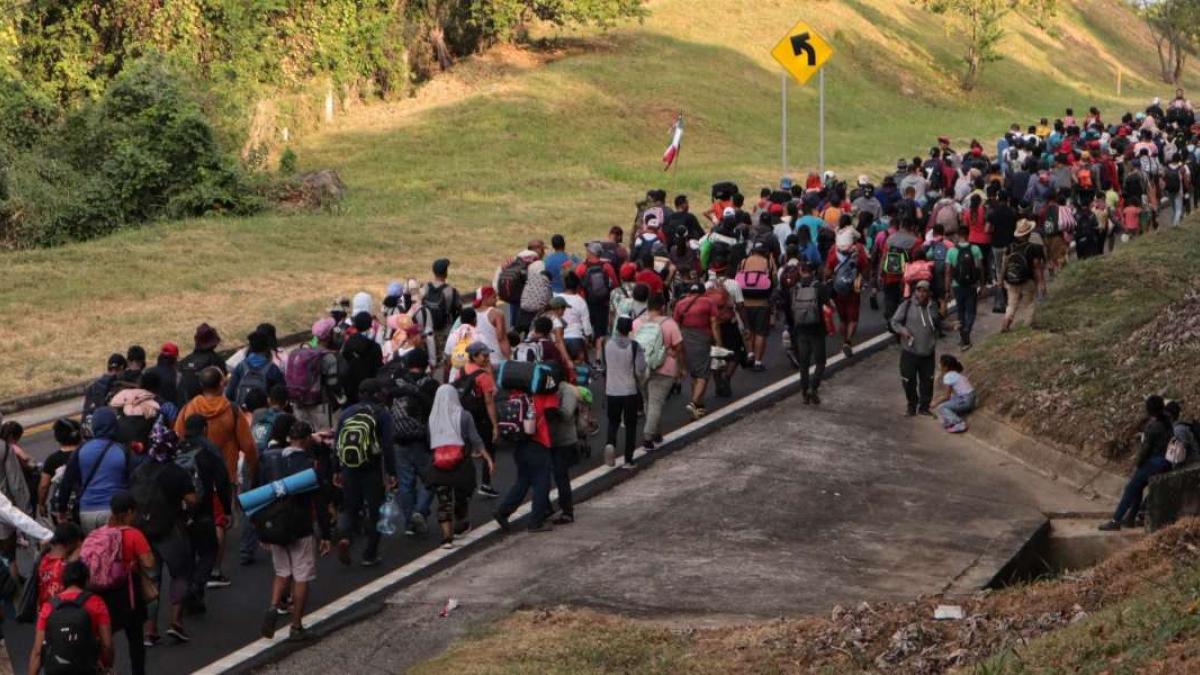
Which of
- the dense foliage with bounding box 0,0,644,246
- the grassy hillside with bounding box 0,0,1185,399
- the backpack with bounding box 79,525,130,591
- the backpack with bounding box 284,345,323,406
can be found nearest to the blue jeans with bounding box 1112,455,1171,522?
the backpack with bounding box 284,345,323,406

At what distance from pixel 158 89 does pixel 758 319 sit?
57.0ft

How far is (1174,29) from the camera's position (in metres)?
89.1

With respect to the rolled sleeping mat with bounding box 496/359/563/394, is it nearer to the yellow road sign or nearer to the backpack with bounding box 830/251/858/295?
the backpack with bounding box 830/251/858/295

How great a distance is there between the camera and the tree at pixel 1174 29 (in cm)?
8781

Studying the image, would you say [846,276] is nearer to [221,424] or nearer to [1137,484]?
[1137,484]

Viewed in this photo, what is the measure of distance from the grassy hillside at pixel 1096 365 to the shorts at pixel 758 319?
2.23 metres

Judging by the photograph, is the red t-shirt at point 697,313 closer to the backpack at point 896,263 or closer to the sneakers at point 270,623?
the backpack at point 896,263

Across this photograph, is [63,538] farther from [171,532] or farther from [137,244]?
[137,244]

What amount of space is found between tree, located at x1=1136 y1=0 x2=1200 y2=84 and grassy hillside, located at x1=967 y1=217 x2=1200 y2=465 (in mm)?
68759

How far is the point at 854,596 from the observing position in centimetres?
1348

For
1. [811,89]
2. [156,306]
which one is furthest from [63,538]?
[811,89]

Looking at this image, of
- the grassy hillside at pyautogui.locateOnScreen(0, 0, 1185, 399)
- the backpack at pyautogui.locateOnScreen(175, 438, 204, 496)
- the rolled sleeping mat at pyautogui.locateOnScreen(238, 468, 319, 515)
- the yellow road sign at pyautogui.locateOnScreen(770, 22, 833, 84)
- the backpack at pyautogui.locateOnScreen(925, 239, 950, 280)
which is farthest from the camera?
the yellow road sign at pyautogui.locateOnScreen(770, 22, 833, 84)

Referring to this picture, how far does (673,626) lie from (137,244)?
2026 centimetres

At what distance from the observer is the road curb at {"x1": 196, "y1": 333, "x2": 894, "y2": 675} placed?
12484 millimetres
